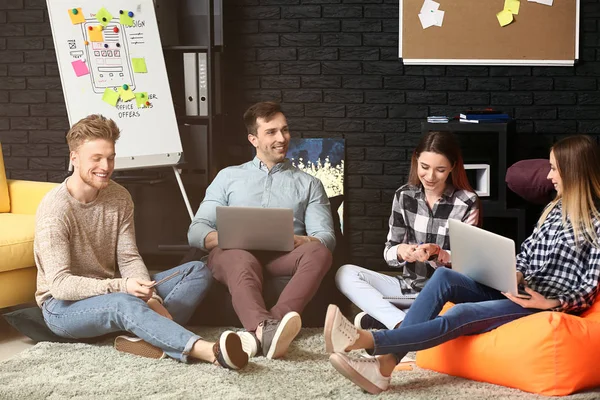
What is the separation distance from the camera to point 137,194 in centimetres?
461

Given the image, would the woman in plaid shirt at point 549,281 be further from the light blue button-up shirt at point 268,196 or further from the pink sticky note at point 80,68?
the pink sticky note at point 80,68

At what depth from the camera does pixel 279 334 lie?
2.79 m

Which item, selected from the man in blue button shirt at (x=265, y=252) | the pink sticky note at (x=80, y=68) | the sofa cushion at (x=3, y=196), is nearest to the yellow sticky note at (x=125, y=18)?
the pink sticky note at (x=80, y=68)

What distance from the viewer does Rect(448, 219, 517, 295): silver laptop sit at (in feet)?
7.97

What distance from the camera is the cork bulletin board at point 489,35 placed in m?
4.34

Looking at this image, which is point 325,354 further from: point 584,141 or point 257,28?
point 257,28

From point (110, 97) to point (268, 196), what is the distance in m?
1.19

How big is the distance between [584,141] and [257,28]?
2444 millimetres

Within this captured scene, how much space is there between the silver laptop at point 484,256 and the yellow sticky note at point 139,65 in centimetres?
217

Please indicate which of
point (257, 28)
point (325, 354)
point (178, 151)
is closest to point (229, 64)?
point (257, 28)

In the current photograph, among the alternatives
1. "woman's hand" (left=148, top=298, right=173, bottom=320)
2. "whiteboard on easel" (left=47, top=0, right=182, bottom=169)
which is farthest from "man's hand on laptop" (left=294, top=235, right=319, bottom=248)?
"whiteboard on easel" (left=47, top=0, right=182, bottom=169)

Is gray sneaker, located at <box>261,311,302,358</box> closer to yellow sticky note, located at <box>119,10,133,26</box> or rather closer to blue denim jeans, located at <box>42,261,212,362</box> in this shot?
blue denim jeans, located at <box>42,261,212,362</box>

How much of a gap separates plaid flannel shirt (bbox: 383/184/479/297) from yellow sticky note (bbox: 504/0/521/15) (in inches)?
64.0

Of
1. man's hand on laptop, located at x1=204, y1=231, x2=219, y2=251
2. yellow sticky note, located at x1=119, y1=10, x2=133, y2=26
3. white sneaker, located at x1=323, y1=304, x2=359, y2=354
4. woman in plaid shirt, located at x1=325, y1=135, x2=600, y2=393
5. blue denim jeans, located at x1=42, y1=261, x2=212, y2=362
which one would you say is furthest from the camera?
yellow sticky note, located at x1=119, y1=10, x2=133, y2=26
